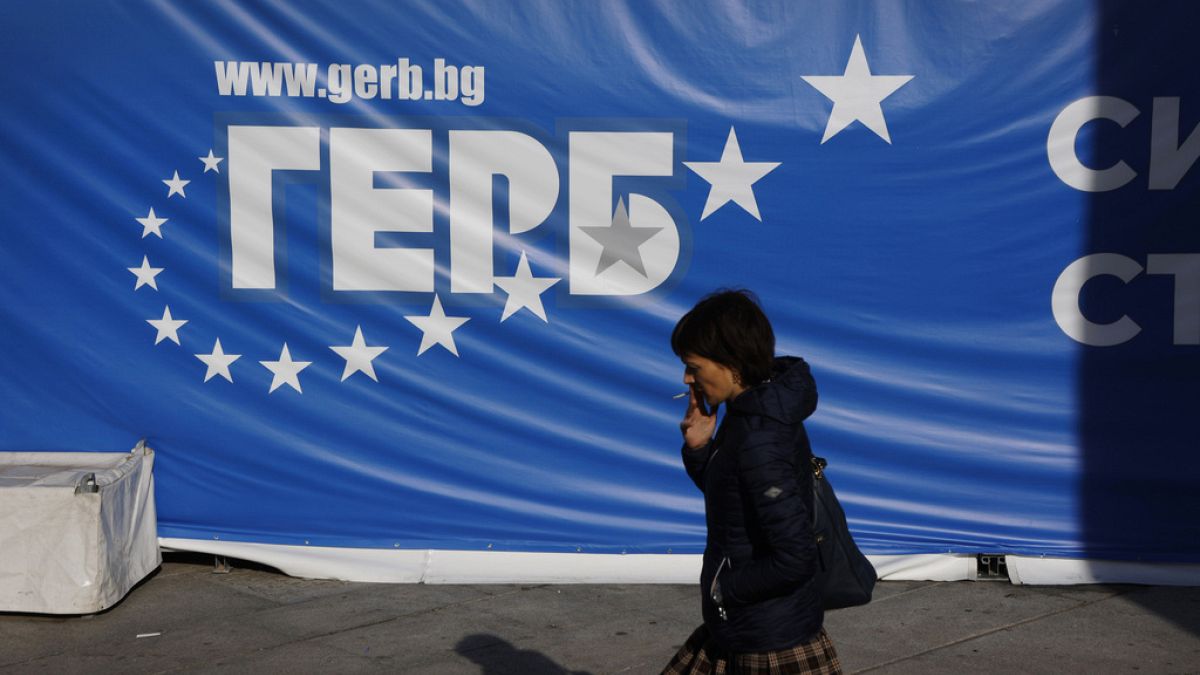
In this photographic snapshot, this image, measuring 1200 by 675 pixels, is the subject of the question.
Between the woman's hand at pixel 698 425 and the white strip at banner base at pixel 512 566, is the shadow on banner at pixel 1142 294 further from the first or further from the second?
the woman's hand at pixel 698 425

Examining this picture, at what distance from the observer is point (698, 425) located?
3.12 meters

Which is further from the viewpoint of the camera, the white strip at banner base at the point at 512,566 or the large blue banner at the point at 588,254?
the white strip at banner base at the point at 512,566

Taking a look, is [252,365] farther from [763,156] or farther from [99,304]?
[763,156]

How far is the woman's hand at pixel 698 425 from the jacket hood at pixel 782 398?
0.18 meters

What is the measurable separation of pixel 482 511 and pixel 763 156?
1848mm

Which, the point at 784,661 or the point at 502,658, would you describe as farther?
the point at 502,658

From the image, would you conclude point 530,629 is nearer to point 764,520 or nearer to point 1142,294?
point 764,520

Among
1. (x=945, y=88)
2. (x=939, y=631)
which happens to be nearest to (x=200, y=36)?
(x=945, y=88)

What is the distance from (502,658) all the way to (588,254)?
1.67 meters

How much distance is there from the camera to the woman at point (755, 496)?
285cm

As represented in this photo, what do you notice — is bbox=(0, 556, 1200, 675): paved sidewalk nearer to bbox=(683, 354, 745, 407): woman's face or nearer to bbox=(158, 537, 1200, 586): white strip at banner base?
bbox=(158, 537, 1200, 586): white strip at banner base

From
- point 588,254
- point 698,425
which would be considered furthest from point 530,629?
point 698,425

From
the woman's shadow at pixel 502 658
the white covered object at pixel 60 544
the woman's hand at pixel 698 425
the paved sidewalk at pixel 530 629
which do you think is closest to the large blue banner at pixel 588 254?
the paved sidewalk at pixel 530 629

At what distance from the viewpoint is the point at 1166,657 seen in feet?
15.8
